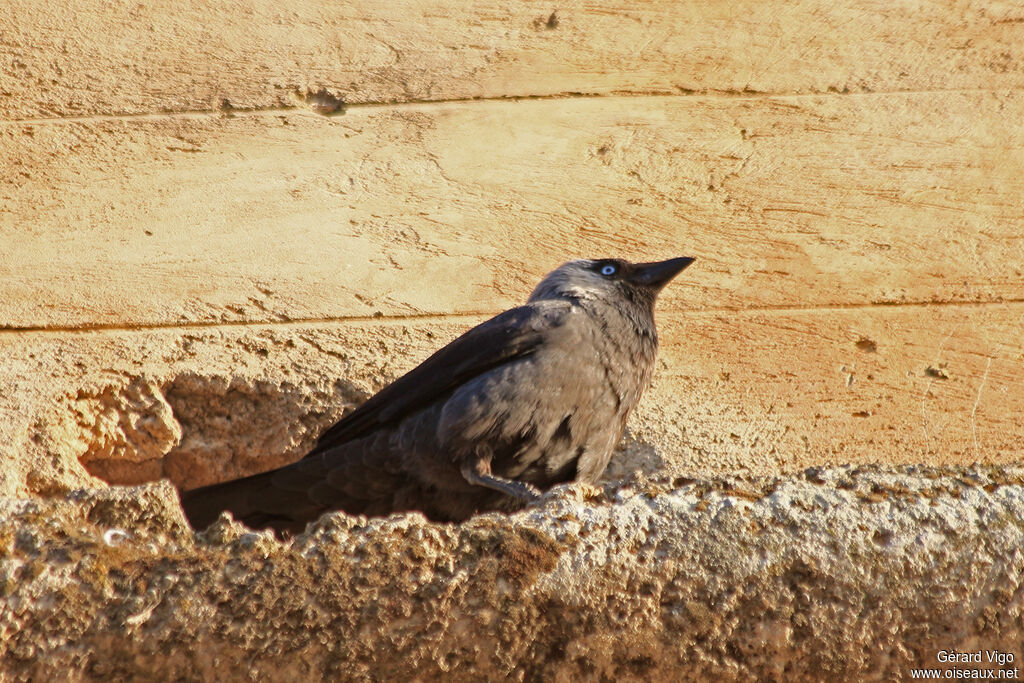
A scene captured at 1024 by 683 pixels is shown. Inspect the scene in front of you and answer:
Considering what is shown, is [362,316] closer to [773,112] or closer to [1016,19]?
[773,112]

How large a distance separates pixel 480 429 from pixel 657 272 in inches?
36.5

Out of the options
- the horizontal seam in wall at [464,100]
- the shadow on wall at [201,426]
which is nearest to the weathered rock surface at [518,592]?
the shadow on wall at [201,426]

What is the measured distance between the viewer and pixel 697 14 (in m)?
5.11

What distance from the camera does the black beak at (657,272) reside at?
4.47 metres

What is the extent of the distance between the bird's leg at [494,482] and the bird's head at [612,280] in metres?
0.69

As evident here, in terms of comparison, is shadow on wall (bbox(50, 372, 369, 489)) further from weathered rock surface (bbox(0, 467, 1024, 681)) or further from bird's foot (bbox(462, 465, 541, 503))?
weathered rock surface (bbox(0, 467, 1024, 681))

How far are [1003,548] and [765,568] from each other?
532 mm

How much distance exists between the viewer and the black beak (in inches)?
176

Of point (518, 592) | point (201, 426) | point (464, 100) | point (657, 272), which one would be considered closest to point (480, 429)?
point (657, 272)

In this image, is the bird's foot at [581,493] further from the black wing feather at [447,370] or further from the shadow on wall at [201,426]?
the shadow on wall at [201,426]

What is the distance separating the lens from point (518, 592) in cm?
262

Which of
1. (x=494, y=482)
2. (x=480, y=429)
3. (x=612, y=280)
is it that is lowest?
(x=494, y=482)

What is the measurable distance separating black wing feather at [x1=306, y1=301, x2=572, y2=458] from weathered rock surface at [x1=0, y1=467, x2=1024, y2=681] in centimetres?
133

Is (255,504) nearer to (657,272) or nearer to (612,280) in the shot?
(612,280)
